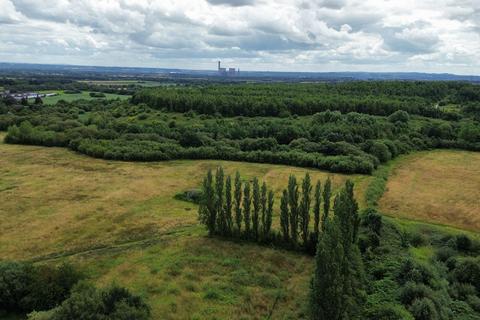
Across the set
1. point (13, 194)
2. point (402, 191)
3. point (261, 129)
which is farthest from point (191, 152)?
point (402, 191)

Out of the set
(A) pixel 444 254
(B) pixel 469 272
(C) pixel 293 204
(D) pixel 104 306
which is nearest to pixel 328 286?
(D) pixel 104 306

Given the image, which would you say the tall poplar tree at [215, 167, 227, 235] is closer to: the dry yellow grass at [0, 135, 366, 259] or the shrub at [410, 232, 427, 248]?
the dry yellow grass at [0, 135, 366, 259]

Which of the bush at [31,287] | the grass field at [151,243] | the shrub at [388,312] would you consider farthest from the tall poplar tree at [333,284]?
the bush at [31,287]

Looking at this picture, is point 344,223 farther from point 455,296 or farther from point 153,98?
point 153,98

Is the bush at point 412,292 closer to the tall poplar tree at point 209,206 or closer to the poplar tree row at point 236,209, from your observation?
the poplar tree row at point 236,209

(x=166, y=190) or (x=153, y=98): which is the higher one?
(x=153, y=98)
